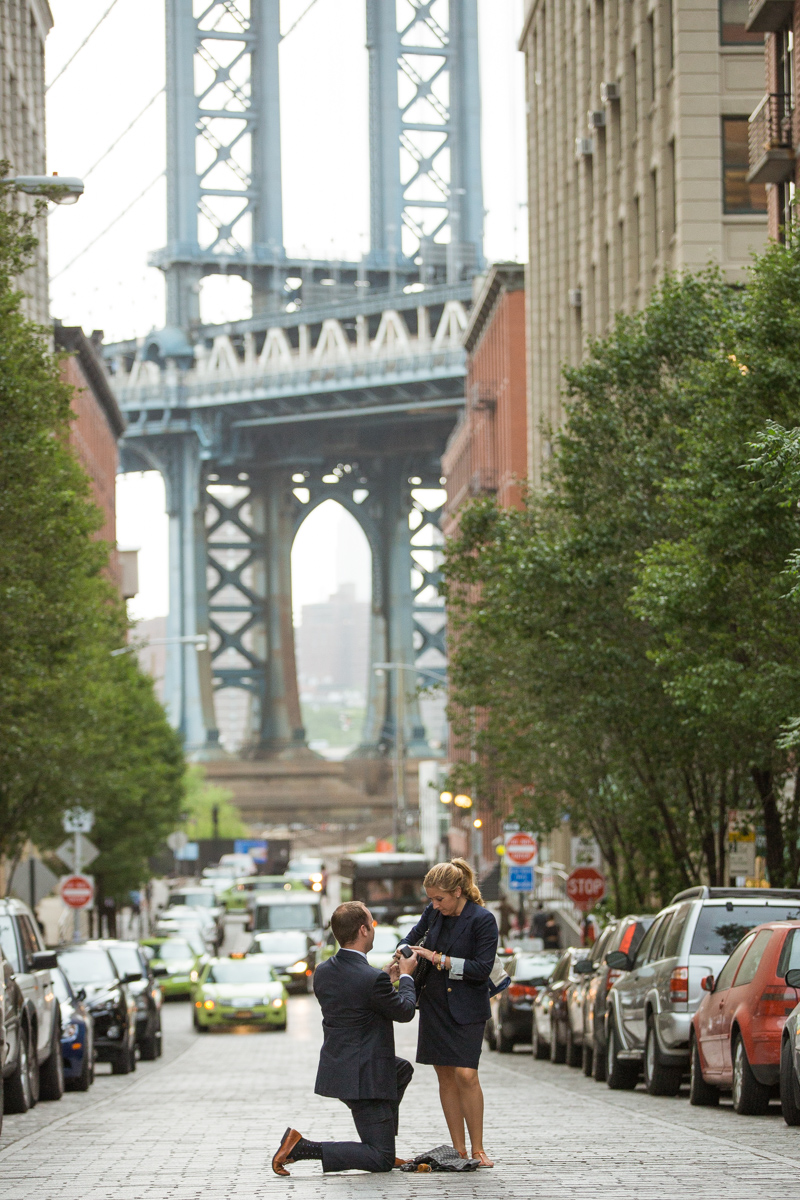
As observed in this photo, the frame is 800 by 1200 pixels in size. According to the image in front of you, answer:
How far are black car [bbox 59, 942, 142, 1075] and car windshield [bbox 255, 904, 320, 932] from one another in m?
30.3

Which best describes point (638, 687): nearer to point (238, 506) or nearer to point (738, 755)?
point (738, 755)

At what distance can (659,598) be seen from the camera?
2234cm

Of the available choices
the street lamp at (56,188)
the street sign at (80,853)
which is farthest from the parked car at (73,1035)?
the street sign at (80,853)

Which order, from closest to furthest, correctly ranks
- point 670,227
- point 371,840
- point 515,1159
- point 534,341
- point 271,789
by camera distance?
1. point 515,1159
2. point 670,227
3. point 534,341
4. point 371,840
5. point 271,789

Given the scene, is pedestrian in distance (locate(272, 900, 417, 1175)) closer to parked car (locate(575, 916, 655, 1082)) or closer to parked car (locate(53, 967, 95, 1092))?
parked car (locate(575, 916, 655, 1082))

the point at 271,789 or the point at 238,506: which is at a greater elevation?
the point at 238,506

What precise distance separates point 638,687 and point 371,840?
356 feet

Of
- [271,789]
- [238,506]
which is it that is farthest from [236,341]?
[271,789]

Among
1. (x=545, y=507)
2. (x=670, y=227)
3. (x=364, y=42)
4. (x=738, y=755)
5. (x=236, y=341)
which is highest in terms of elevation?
(x=364, y=42)

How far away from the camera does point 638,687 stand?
2802 centimetres

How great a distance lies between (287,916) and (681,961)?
39916 mm

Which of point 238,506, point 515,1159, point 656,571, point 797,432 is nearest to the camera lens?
point 515,1159

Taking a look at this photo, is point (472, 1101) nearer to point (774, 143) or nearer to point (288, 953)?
point (774, 143)

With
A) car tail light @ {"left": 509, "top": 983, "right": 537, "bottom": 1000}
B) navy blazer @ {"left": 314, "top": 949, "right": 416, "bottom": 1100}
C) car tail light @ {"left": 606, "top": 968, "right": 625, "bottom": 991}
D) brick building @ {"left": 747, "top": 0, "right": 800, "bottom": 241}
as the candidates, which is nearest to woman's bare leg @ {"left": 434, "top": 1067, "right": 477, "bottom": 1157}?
navy blazer @ {"left": 314, "top": 949, "right": 416, "bottom": 1100}
